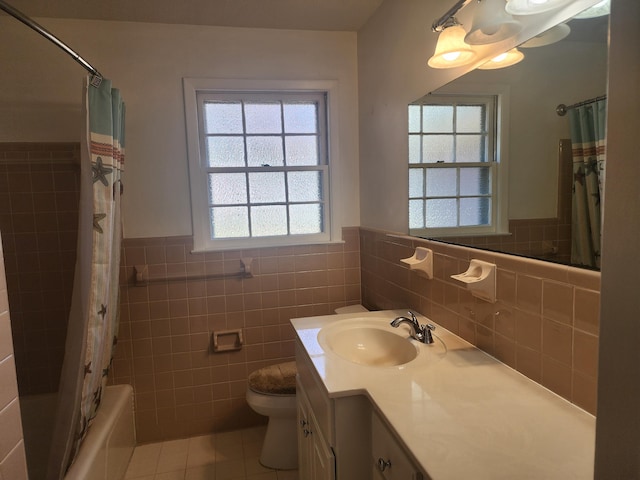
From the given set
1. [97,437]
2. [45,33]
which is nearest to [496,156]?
[45,33]

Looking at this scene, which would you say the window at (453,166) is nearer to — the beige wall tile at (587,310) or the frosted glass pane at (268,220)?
the beige wall tile at (587,310)

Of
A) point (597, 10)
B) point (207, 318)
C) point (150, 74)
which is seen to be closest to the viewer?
point (597, 10)

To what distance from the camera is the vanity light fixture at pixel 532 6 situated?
95 cm

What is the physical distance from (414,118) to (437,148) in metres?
0.22

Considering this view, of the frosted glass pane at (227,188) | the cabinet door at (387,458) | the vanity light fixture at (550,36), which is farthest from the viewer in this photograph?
the frosted glass pane at (227,188)

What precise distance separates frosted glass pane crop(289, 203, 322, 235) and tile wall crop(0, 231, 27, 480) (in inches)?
66.0

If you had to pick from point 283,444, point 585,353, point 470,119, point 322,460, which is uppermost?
point 470,119

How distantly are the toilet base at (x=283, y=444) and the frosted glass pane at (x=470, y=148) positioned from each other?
158cm

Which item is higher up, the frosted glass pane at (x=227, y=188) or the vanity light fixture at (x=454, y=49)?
the vanity light fixture at (x=454, y=49)

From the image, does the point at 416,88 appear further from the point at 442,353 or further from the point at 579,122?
the point at 442,353

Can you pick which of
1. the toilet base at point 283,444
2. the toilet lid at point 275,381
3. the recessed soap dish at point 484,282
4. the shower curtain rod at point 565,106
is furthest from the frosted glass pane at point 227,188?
the shower curtain rod at point 565,106

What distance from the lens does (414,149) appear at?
1.72 meters

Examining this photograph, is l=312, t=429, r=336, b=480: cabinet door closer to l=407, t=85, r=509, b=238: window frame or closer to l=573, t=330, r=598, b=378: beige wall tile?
l=573, t=330, r=598, b=378: beige wall tile

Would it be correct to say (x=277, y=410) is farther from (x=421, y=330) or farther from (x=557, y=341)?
(x=557, y=341)
